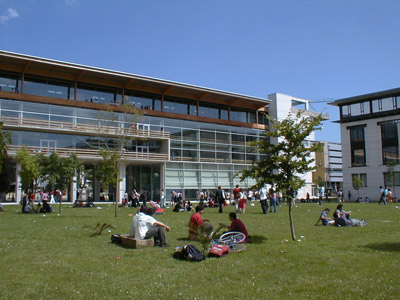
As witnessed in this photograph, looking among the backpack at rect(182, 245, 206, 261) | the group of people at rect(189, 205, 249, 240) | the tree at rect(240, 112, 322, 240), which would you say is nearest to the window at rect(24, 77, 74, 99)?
the group of people at rect(189, 205, 249, 240)

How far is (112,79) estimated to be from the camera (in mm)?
42562

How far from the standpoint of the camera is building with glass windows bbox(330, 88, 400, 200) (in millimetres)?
50844

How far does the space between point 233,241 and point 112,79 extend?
36043 millimetres

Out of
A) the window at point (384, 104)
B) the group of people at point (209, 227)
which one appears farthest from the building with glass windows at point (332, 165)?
the group of people at point (209, 227)

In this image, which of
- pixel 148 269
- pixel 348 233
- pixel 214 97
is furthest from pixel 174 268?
pixel 214 97

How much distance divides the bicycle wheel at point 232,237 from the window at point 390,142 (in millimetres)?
47365

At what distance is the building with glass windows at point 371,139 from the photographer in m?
50.8

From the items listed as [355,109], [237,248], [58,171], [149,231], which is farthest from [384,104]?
[149,231]

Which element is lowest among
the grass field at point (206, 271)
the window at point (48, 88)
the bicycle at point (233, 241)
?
the grass field at point (206, 271)

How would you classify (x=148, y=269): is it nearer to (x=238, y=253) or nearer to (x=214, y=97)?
(x=238, y=253)

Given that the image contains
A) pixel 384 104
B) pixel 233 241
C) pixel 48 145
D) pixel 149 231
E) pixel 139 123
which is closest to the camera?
pixel 233 241

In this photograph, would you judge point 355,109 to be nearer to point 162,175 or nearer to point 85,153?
point 162,175

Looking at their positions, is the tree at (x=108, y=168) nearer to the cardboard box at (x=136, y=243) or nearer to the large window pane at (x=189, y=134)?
the cardboard box at (x=136, y=243)

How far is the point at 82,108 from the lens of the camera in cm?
4050
